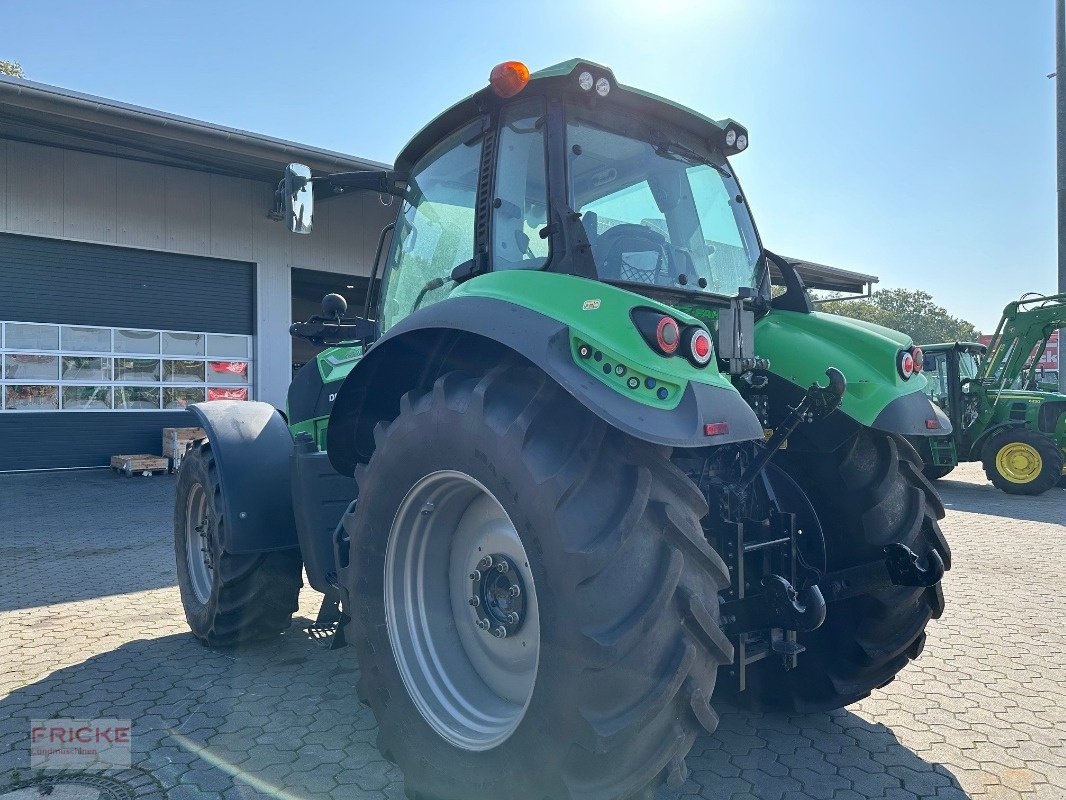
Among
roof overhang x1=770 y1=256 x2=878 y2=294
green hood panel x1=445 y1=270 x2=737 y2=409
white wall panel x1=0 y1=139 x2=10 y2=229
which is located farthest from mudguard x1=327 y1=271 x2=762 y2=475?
roof overhang x1=770 y1=256 x2=878 y2=294

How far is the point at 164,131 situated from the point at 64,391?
4985mm

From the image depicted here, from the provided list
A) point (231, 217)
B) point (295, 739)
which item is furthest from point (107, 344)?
point (295, 739)

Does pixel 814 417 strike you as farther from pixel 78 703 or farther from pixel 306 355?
pixel 306 355

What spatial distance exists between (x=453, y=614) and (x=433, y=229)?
1.68 m

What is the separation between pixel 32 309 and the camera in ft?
41.0

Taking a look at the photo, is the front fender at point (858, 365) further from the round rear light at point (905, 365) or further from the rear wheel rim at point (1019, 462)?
the rear wheel rim at point (1019, 462)

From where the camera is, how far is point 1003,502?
33.8 feet

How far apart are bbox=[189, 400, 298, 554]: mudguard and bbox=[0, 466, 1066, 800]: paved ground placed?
25.8 inches

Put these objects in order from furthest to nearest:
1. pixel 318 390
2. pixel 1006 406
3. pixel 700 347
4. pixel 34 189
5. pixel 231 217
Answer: pixel 231 217
pixel 34 189
pixel 1006 406
pixel 318 390
pixel 700 347

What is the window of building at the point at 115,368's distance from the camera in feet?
41.1

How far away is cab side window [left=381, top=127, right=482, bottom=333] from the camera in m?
3.11

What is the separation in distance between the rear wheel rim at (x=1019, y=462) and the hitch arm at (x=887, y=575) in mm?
9901

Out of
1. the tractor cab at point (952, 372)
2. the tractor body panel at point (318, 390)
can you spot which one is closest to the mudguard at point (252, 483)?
the tractor body panel at point (318, 390)

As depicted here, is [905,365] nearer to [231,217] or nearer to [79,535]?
[79,535]
